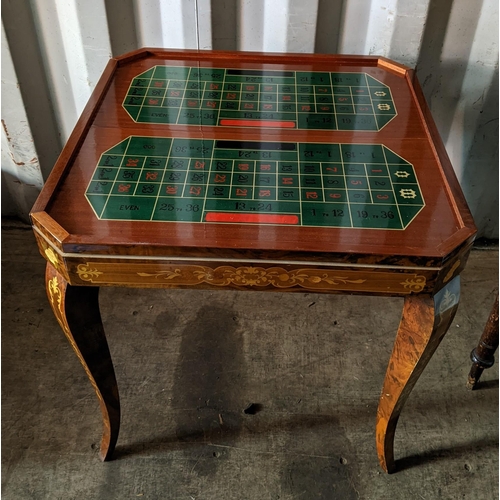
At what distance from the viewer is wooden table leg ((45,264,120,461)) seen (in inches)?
40.3

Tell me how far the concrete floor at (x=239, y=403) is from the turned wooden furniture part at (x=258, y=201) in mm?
109

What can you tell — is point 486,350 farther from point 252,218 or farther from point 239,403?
point 252,218

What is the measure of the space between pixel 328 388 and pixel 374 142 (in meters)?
0.74

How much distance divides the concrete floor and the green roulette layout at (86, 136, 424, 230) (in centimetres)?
71

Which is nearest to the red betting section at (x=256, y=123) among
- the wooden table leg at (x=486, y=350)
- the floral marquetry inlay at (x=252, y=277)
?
the floral marquetry inlay at (x=252, y=277)

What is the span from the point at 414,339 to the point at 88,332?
651 millimetres

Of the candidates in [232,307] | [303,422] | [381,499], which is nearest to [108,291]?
[232,307]

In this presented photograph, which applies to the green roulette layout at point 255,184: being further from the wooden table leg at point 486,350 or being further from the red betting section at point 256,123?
the wooden table leg at point 486,350

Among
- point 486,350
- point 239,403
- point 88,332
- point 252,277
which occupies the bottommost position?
point 239,403

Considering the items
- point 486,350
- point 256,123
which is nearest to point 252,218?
point 256,123

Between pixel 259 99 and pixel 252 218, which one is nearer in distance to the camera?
pixel 252 218

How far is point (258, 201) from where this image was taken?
1.02m

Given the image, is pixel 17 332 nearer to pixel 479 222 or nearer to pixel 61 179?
pixel 61 179

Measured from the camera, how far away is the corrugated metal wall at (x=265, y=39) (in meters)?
1.49
